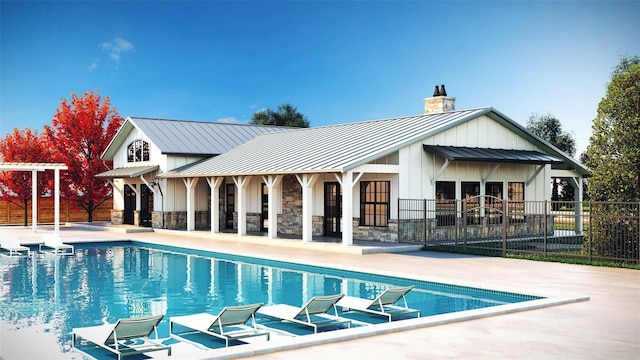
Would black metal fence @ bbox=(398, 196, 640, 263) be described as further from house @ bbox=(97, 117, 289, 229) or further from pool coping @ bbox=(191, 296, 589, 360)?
house @ bbox=(97, 117, 289, 229)

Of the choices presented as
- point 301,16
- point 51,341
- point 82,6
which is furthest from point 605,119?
point 82,6

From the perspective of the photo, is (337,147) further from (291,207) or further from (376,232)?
(291,207)

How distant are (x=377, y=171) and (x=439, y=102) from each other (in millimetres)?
7431

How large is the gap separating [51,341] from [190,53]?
50.4m

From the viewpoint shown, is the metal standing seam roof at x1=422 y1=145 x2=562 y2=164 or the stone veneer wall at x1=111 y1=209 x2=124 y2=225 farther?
the stone veneer wall at x1=111 y1=209 x2=124 y2=225

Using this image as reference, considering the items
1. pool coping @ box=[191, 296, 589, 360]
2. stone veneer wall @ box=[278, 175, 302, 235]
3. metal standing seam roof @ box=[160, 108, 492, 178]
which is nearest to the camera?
pool coping @ box=[191, 296, 589, 360]

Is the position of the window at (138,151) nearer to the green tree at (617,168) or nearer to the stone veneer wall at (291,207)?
the stone veneer wall at (291,207)

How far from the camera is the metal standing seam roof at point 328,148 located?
2097cm

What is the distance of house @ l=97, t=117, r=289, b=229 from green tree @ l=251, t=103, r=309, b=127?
3211 cm

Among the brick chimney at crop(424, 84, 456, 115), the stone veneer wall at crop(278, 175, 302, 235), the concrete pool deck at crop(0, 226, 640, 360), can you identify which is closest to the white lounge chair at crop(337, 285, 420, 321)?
the concrete pool deck at crop(0, 226, 640, 360)

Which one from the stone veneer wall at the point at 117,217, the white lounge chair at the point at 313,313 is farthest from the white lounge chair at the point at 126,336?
the stone veneer wall at the point at 117,217

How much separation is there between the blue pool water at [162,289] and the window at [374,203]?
16.4 ft

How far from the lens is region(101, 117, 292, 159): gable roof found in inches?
1217

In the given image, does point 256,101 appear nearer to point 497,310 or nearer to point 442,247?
point 442,247
